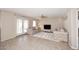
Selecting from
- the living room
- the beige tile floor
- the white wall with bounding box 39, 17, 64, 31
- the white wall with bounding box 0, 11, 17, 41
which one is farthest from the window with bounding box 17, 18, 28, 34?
the beige tile floor

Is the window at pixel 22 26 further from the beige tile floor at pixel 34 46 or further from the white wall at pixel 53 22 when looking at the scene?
the beige tile floor at pixel 34 46

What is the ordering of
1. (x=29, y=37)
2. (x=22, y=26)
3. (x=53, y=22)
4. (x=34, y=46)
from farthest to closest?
(x=53, y=22) → (x=22, y=26) → (x=29, y=37) → (x=34, y=46)

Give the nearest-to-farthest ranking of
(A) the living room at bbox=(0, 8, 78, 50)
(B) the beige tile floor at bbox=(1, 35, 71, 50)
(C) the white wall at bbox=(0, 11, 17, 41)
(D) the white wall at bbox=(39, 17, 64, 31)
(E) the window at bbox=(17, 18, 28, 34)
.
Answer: (B) the beige tile floor at bbox=(1, 35, 71, 50)
(A) the living room at bbox=(0, 8, 78, 50)
(C) the white wall at bbox=(0, 11, 17, 41)
(E) the window at bbox=(17, 18, 28, 34)
(D) the white wall at bbox=(39, 17, 64, 31)

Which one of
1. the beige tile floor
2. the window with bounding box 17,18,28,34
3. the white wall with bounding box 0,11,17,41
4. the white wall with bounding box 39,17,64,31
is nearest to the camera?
the beige tile floor

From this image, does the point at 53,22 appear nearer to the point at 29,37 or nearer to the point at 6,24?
the point at 29,37

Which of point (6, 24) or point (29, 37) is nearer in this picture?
point (6, 24)

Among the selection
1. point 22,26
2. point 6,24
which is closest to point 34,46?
point 6,24

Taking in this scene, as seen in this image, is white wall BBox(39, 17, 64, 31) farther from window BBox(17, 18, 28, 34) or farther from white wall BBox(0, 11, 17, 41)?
white wall BBox(0, 11, 17, 41)

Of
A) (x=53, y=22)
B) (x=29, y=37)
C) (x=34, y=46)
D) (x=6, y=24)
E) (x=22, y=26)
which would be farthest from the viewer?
(x=53, y=22)

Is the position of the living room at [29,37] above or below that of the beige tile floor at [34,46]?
above

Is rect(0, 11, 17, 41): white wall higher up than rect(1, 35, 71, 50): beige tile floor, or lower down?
higher up

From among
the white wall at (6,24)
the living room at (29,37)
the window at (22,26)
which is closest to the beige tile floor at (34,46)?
the living room at (29,37)
